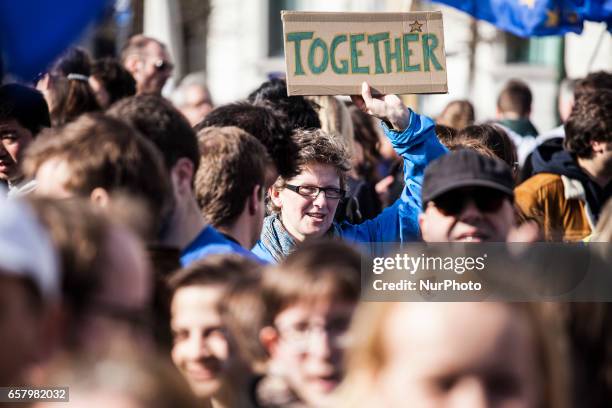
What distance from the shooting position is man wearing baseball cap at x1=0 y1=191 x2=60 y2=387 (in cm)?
186

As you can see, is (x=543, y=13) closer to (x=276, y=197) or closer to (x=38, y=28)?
(x=276, y=197)

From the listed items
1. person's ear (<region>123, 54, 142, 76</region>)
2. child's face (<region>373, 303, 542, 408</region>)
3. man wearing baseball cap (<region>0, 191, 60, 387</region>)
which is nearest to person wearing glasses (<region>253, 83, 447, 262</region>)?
child's face (<region>373, 303, 542, 408</region>)

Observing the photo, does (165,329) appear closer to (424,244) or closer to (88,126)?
(88,126)

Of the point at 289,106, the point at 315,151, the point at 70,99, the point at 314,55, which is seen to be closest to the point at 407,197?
the point at 315,151

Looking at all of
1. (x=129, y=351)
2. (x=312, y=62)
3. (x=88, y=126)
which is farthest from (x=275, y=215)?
(x=129, y=351)

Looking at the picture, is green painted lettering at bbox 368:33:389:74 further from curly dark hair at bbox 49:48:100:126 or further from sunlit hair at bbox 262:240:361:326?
curly dark hair at bbox 49:48:100:126

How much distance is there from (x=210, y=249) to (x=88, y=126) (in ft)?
1.70

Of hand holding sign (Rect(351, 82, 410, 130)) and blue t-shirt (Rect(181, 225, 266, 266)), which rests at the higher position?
hand holding sign (Rect(351, 82, 410, 130))

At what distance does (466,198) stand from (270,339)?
730 millimetres

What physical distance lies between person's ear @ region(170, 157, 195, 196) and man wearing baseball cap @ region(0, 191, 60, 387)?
3.72 ft

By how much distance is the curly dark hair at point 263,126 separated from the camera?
13.6 feet

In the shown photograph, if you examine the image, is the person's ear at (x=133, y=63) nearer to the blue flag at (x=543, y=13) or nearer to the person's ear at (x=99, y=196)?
the blue flag at (x=543, y=13)

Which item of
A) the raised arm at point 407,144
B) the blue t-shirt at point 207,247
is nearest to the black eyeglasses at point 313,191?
the raised arm at point 407,144

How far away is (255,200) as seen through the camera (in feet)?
11.3
